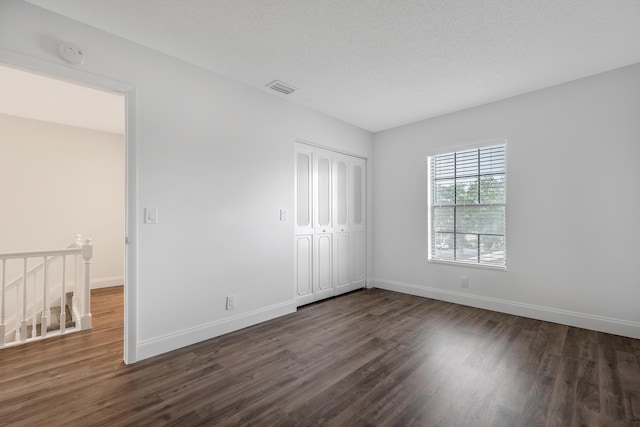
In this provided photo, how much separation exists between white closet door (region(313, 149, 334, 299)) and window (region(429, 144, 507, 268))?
1.53 m

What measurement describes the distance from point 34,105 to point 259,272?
12.8 ft

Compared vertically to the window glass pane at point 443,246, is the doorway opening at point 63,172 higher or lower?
higher

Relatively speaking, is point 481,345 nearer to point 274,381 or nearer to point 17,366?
point 274,381

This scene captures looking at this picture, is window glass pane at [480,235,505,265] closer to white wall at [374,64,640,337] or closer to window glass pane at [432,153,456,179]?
white wall at [374,64,640,337]

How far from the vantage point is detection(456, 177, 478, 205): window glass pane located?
3908mm

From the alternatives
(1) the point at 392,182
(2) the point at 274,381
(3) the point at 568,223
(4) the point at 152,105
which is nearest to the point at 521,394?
(2) the point at 274,381

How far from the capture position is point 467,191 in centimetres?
398

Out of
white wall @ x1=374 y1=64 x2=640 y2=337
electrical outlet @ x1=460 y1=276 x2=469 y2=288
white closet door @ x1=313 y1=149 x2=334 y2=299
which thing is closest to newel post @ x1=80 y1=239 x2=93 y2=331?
white closet door @ x1=313 y1=149 x2=334 y2=299

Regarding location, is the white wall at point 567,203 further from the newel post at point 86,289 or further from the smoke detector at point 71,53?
the newel post at point 86,289

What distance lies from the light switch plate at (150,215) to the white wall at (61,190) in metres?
3.55

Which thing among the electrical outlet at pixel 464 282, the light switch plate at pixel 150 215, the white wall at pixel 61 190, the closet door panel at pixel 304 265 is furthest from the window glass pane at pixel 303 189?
the white wall at pixel 61 190

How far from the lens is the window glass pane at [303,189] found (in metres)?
3.94

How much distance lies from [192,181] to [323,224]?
6.62 feet

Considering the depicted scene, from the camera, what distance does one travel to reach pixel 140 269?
2439mm
